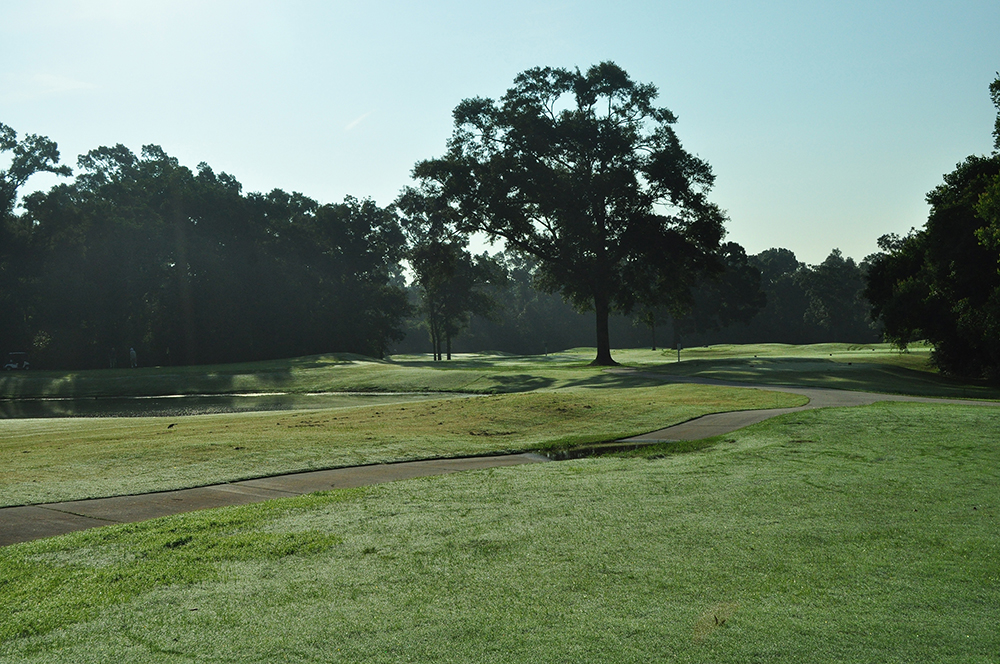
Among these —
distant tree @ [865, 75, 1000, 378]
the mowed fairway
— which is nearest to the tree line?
distant tree @ [865, 75, 1000, 378]

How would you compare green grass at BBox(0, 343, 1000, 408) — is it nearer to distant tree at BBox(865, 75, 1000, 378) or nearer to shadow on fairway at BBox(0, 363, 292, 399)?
shadow on fairway at BBox(0, 363, 292, 399)

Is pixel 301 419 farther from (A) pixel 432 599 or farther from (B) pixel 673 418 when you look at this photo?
(A) pixel 432 599

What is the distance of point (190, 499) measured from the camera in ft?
27.5

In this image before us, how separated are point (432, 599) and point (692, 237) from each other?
41.5 m

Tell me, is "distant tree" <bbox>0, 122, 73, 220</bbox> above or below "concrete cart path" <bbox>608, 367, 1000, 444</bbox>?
above

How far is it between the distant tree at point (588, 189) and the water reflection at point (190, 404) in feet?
54.4

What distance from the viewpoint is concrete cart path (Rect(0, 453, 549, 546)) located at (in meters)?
Result: 7.11

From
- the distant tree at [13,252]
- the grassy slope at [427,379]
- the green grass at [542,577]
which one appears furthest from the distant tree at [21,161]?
the green grass at [542,577]

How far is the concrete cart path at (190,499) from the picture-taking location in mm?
7109

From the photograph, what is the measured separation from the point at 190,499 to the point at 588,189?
3778 cm

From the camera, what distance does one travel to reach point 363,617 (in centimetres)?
434

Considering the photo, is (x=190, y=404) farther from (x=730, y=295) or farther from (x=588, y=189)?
(x=730, y=295)

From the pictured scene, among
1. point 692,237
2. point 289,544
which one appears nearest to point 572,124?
point 692,237

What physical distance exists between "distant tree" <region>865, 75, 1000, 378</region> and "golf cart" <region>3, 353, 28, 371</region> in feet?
193
